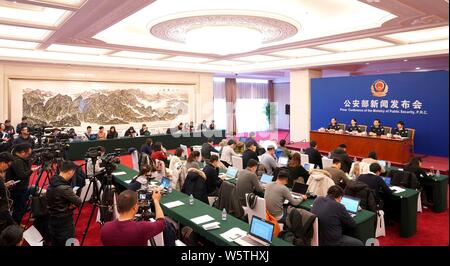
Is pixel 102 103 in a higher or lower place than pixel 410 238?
higher

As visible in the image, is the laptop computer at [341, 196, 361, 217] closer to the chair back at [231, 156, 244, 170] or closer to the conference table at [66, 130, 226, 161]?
the chair back at [231, 156, 244, 170]

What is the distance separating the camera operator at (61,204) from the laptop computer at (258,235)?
6.31 feet

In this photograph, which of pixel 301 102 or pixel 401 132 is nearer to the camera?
pixel 401 132

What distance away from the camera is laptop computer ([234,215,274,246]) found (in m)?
3.08

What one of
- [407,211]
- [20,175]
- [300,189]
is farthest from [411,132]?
[20,175]

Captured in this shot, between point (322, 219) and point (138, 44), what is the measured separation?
7437mm

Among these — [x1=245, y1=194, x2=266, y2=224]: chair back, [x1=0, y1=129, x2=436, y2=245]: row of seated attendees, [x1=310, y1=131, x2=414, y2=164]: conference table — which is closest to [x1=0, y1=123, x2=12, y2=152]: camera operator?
[x1=0, y1=129, x2=436, y2=245]: row of seated attendees

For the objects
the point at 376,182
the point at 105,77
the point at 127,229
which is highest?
the point at 105,77

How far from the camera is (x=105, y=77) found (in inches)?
492

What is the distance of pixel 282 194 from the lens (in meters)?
4.29

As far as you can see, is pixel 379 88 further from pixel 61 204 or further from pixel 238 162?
pixel 61 204

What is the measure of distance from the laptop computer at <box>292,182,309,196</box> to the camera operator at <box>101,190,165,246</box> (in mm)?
3005

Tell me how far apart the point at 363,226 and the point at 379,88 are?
29.3ft
